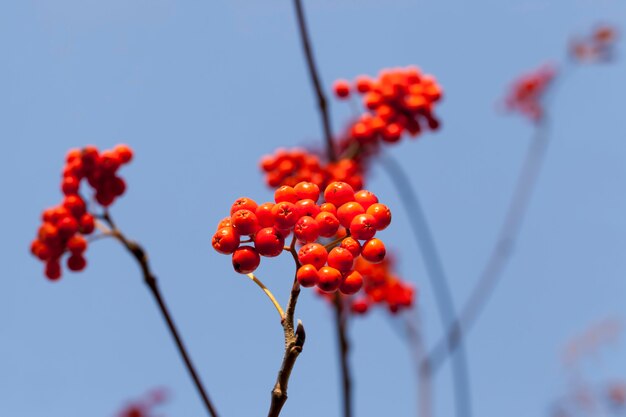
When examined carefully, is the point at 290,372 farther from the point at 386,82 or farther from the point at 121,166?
the point at 386,82

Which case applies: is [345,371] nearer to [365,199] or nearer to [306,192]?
[365,199]

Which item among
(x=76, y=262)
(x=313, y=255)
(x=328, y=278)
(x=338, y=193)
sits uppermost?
(x=76, y=262)

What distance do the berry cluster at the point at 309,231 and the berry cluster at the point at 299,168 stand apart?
8.08ft

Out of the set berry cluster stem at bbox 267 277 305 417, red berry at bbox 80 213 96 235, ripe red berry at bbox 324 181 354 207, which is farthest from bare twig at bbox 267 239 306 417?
red berry at bbox 80 213 96 235

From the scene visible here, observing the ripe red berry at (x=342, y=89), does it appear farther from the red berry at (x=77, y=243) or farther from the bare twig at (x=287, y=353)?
Result: the bare twig at (x=287, y=353)

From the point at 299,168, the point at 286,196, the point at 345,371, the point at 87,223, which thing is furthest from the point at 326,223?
the point at 299,168

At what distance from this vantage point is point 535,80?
950 cm

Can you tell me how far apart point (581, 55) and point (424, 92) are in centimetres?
457

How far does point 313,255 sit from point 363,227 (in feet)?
0.86

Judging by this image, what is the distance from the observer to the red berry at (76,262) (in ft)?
14.3

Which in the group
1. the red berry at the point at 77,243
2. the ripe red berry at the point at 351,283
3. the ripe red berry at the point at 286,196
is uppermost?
the red berry at the point at 77,243

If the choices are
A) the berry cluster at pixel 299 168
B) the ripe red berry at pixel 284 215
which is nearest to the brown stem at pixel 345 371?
the berry cluster at pixel 299 168

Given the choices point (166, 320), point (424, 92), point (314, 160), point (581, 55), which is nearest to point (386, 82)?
point (424, 92)

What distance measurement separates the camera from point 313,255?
2.60 meters
